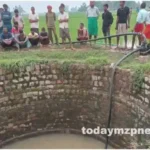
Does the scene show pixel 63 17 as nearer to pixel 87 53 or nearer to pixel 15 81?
pixel 87 53

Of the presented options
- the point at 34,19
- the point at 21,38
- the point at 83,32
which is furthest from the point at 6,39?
the point at 83,32

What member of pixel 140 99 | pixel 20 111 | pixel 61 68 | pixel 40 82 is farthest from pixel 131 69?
pixel 20 111

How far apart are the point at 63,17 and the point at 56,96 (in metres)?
2.89

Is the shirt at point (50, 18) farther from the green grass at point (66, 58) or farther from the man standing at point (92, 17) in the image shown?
the green grass at point (66, 58)

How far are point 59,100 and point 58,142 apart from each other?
1.17 metres

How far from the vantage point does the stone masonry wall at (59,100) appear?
8.09 metres

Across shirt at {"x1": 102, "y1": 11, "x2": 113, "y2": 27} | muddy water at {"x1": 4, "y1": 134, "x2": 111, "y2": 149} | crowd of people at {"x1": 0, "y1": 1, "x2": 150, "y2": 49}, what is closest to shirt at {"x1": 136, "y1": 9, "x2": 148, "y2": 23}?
crowd of people at {"x1": 0, "y1": 1, "x2": 150, "y2": 49}

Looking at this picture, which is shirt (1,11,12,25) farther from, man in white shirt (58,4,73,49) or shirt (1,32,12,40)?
man in white shirt (58,4,73,49)

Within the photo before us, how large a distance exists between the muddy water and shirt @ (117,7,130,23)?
384 cm

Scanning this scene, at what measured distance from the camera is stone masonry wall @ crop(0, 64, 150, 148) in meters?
8.09

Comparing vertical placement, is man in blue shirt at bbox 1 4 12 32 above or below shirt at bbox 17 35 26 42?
above

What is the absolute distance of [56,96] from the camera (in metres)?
8.80

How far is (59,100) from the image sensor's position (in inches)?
348

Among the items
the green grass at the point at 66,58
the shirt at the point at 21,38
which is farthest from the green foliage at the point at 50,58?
the shirt at the point at 21,38
